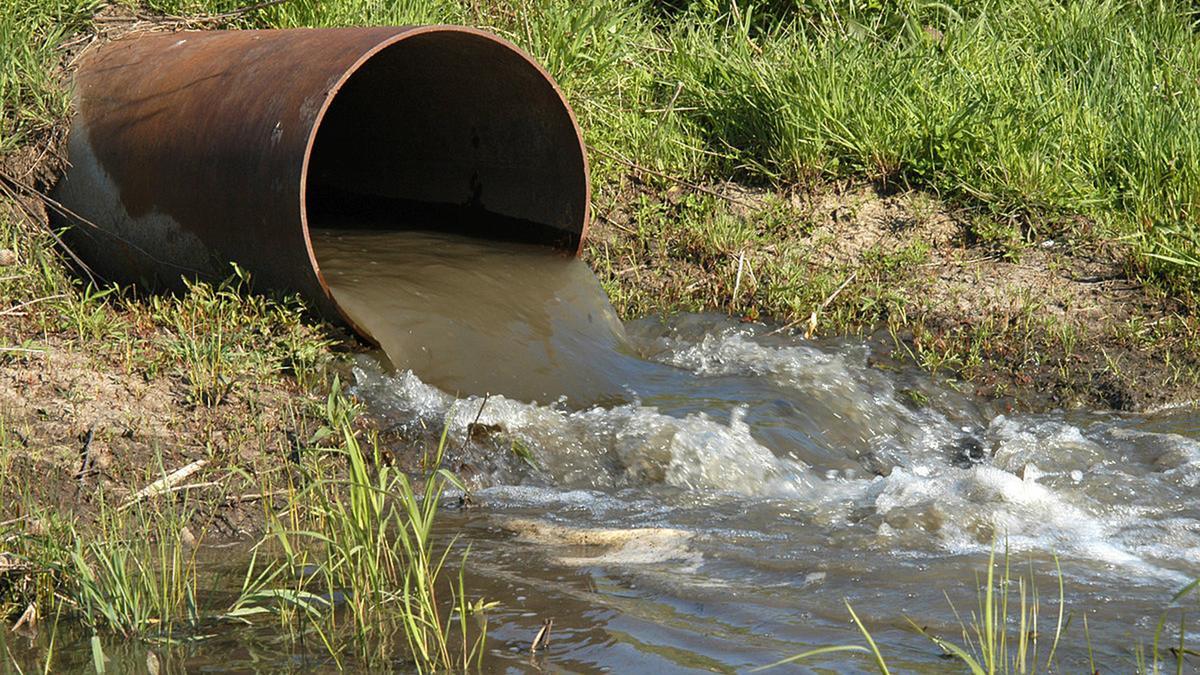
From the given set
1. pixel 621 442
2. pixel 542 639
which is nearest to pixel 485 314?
pixel 621 442

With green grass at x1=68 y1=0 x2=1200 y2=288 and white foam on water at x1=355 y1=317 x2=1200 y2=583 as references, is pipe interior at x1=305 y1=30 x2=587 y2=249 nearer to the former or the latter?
green grass at x1=68 y1=0 x2=1200 y2=288

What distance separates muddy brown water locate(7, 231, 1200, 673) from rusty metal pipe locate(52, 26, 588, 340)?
33 centimetres

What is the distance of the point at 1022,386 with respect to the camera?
5250mm

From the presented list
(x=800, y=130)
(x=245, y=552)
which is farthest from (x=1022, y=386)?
(x=245, y=552)

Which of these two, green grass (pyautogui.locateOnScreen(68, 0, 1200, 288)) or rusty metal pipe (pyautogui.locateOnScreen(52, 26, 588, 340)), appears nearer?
rusty metal pipe (pyautogui.locateOnScreen(52, 26, 588, 340))

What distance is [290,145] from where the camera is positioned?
453cm

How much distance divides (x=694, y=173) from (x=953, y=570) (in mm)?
3618

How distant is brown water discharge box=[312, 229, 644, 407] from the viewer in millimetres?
4719

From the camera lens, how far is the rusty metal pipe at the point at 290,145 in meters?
4.63

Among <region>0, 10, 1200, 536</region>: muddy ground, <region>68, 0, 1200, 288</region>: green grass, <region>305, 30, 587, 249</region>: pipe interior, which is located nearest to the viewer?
<region>0, 10, 1200, 536</region>: muddy ground

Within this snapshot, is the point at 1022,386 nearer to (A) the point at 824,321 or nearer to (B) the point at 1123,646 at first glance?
(A) the point at 824,321

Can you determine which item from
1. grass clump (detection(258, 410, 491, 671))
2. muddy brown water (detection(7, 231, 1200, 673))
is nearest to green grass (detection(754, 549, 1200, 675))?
muddy brown water (detection(7, 231, 1200, 673))

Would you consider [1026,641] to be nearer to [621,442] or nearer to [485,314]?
[621,442]

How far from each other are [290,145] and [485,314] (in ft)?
3.29
